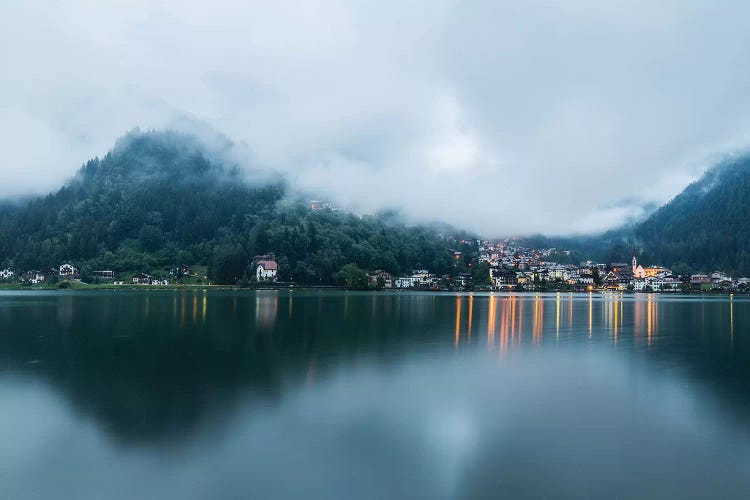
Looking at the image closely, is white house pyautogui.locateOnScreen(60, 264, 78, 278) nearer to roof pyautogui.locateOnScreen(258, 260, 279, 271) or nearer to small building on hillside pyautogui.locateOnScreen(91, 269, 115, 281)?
small building on hillside pyautogui.locateOnScreen(91, 269, 115, 281)

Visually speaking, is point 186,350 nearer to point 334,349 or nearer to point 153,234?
point 334,349

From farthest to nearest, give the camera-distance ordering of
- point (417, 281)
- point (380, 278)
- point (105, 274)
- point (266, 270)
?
point (417, 281) → point (380, 278) → point (105, 274) → point (266, 270)

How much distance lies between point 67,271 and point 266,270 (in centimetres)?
5622

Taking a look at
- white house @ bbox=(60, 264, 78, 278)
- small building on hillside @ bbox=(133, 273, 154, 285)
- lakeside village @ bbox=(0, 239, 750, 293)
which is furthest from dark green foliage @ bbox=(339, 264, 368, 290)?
white house @ bbox=(60, 264, 78, 278)

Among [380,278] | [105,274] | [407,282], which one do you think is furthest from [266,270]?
[407,282]

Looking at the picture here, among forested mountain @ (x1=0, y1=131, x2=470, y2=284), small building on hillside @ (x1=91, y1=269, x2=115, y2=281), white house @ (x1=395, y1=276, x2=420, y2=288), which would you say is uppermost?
forested mountain @ (x1=0, y1=131, x2=470, y2=284)

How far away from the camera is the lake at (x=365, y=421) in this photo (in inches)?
356

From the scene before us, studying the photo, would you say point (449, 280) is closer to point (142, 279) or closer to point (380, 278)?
point (380, 278)

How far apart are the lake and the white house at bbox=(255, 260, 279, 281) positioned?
11034 centimetres

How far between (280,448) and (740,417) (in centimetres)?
1173

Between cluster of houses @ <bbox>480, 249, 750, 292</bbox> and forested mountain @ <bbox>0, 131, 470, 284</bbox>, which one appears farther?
cluster of houses @ <bbox>480, 249, 750, 292</bbox>

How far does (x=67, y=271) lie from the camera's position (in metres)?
144

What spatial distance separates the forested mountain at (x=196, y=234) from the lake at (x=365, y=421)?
117 m

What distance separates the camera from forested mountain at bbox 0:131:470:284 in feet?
478
